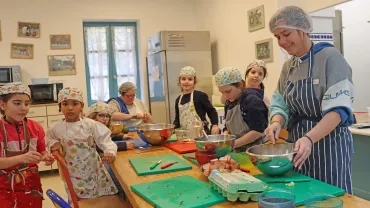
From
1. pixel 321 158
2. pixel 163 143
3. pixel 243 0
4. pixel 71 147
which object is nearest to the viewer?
pixel 321 158

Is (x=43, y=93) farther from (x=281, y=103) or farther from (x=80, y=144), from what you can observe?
(x=281, y=103)

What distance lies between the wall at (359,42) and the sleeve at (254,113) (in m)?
3.03

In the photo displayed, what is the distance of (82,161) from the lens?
206 centimetres

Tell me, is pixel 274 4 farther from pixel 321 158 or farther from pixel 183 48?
pixel 321 158

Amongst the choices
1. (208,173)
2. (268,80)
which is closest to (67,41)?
(268,80)

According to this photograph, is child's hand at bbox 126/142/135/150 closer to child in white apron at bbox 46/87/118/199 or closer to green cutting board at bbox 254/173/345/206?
child in white apron at bbox 46/87/118/199

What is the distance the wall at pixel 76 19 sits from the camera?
197 inches

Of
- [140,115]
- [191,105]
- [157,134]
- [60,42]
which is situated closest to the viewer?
[157,134]

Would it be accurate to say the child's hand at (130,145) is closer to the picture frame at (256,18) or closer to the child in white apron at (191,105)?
the child in white apron at (191,105)

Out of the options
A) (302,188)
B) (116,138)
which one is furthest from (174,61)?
(302,188)

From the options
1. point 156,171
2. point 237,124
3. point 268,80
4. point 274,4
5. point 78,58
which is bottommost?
point 156,171

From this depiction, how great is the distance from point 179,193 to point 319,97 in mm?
728

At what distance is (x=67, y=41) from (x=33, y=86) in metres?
0.91

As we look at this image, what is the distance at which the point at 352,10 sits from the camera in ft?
14.5
